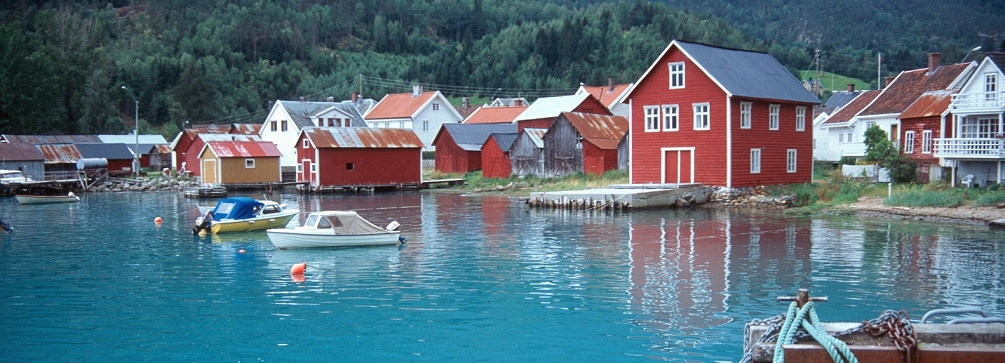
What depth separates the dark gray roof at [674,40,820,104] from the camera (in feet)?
140

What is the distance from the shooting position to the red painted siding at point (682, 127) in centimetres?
4231

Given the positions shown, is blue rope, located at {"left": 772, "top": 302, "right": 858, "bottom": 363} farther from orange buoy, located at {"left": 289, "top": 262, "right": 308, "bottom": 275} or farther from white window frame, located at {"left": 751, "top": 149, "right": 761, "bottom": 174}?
white window frame, located at {"left": 751, "top": 149, "right": 761, "bottom": 174}

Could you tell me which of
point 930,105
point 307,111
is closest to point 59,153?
point 307,111

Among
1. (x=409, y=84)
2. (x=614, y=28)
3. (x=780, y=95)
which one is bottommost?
(x=780, y=95)

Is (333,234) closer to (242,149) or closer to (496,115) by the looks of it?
(242,149)

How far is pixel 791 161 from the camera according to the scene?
1812 inches

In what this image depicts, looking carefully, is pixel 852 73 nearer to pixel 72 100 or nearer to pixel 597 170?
pixel 597 170

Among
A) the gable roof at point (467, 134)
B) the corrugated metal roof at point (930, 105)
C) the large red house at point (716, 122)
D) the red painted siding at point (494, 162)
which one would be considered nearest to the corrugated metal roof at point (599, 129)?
the red painted siding at point (494, 162)

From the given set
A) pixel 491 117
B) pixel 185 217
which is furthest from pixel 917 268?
pixel 491 117

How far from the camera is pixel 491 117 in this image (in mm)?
88938

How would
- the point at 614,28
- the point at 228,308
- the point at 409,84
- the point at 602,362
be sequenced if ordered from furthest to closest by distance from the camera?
the point at 614,28
the point at 409,84
the point at 228,308
the point at 602,362

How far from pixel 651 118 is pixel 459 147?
26946 mm

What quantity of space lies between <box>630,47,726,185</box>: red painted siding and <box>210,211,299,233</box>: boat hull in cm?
1960

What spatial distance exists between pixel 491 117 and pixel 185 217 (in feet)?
163
